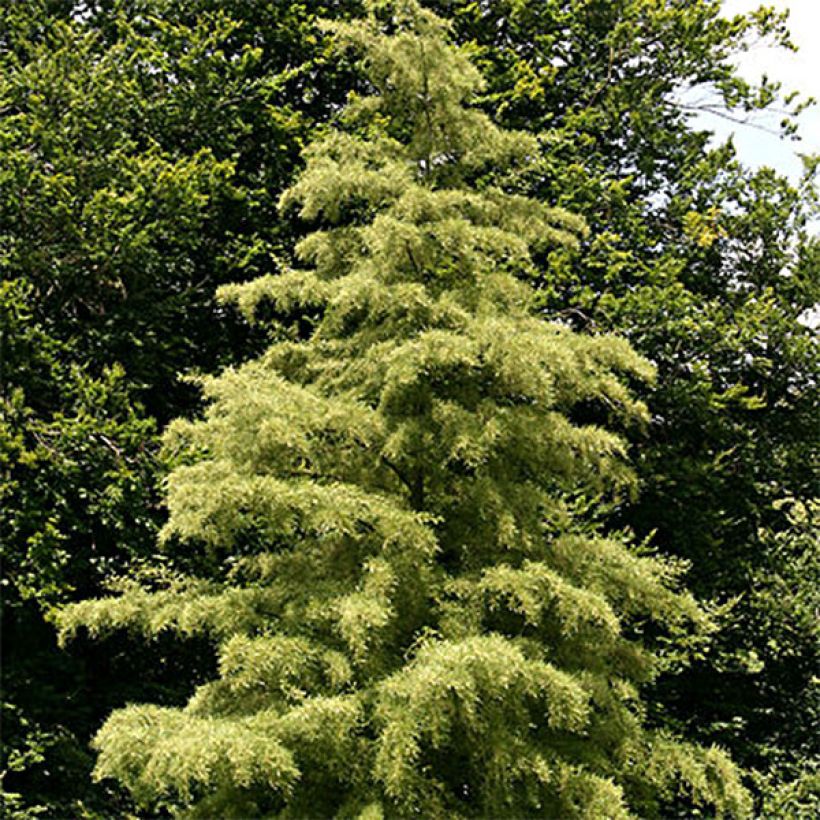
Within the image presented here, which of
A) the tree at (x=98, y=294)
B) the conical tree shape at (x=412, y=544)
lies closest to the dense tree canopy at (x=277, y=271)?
the tree at (x=98, y=294)

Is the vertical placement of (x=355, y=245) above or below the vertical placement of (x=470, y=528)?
above

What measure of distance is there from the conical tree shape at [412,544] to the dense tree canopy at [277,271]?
4.92 ft

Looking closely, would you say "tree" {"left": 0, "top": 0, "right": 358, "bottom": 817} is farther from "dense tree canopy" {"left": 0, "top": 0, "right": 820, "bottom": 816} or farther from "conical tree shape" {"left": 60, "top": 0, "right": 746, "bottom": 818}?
"conical tree shape" {"left": 60, "top": 0, "right": 746, "bottom": 818}

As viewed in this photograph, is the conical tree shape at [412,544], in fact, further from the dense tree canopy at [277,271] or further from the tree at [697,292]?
the tree at [697,292]

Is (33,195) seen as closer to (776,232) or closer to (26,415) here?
(26,415)

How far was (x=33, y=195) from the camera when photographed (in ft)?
29.6

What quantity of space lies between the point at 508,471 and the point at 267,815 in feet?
Result: 7.60

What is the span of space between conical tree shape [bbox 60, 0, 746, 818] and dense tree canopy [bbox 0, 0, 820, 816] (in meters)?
1.50

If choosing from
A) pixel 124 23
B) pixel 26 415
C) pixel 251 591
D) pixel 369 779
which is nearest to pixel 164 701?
pixel 26 415

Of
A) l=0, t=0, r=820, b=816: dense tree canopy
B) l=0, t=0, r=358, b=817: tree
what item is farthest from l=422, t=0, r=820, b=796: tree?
l=0, t=0, r=358, b=817: tree

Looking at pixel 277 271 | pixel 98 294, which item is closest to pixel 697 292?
pixel 277 271

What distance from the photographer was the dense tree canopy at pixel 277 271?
886cm

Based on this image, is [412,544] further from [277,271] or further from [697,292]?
[697,292]

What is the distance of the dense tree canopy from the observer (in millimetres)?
8859
